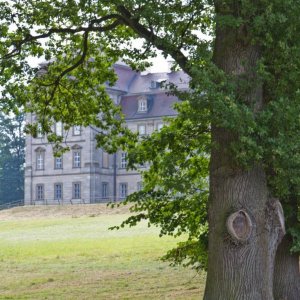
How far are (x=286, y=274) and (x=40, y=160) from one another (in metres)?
A: 76.6

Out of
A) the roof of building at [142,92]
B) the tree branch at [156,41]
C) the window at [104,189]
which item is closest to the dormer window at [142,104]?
the roof of building at [142,92]

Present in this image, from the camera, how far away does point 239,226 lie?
1055cm

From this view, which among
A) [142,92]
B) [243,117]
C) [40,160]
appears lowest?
[243,117]

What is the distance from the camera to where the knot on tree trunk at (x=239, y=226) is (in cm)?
1051

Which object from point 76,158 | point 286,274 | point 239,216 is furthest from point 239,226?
point 76,158

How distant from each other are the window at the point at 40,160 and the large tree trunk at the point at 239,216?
77.5 m

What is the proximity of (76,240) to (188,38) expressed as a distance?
24320 mm

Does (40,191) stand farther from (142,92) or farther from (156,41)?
(156,41)

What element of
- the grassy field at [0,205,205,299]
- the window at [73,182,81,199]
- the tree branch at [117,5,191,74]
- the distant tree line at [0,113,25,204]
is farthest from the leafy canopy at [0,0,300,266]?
the distant tree line at [0,113,25,204]

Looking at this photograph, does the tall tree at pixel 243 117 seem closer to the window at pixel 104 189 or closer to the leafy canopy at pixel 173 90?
the leafy canopy at pixel 173 90

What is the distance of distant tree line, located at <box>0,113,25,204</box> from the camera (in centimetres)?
9181

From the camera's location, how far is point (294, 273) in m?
12.6

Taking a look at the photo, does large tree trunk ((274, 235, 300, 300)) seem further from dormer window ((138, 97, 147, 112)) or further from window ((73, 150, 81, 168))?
window ((73, 150, 81, 168))

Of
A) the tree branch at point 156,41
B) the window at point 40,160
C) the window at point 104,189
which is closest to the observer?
the tree branch at point 156,41
